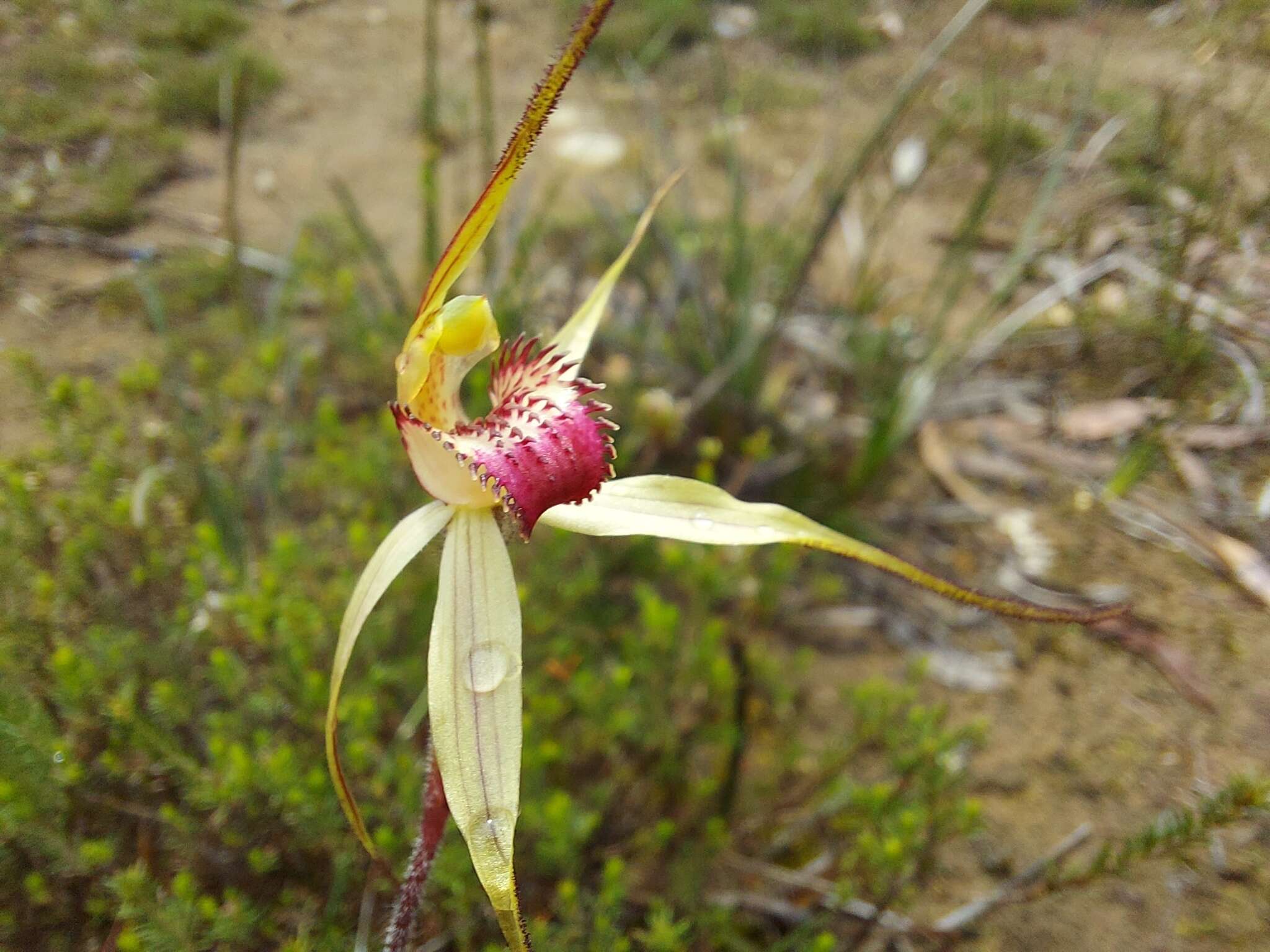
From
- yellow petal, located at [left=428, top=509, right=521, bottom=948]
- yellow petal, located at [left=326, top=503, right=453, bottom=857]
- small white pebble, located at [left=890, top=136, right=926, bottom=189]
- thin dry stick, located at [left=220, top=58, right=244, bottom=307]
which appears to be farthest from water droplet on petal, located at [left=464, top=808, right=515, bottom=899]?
small white pebble, located at [left=890, top=136, right=926, bottom=189]

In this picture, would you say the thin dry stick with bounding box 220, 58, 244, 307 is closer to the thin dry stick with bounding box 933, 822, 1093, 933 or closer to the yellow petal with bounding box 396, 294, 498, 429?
the yellow petal with bounding box 396, 294, 498, 429

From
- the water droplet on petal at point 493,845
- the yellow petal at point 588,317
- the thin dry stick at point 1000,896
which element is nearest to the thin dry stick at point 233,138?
the yellow petal at point 588,317

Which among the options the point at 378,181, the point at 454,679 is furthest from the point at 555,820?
the point at 378,181

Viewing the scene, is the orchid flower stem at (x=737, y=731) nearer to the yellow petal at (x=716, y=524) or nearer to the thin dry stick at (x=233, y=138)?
the yellow petal at (x=716, y=524)

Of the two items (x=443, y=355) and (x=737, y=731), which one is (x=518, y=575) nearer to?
(x=737, y=731)

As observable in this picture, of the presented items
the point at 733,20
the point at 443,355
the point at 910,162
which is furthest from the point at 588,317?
the point at 733,20

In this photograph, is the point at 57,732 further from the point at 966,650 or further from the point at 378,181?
the point at 378,181
